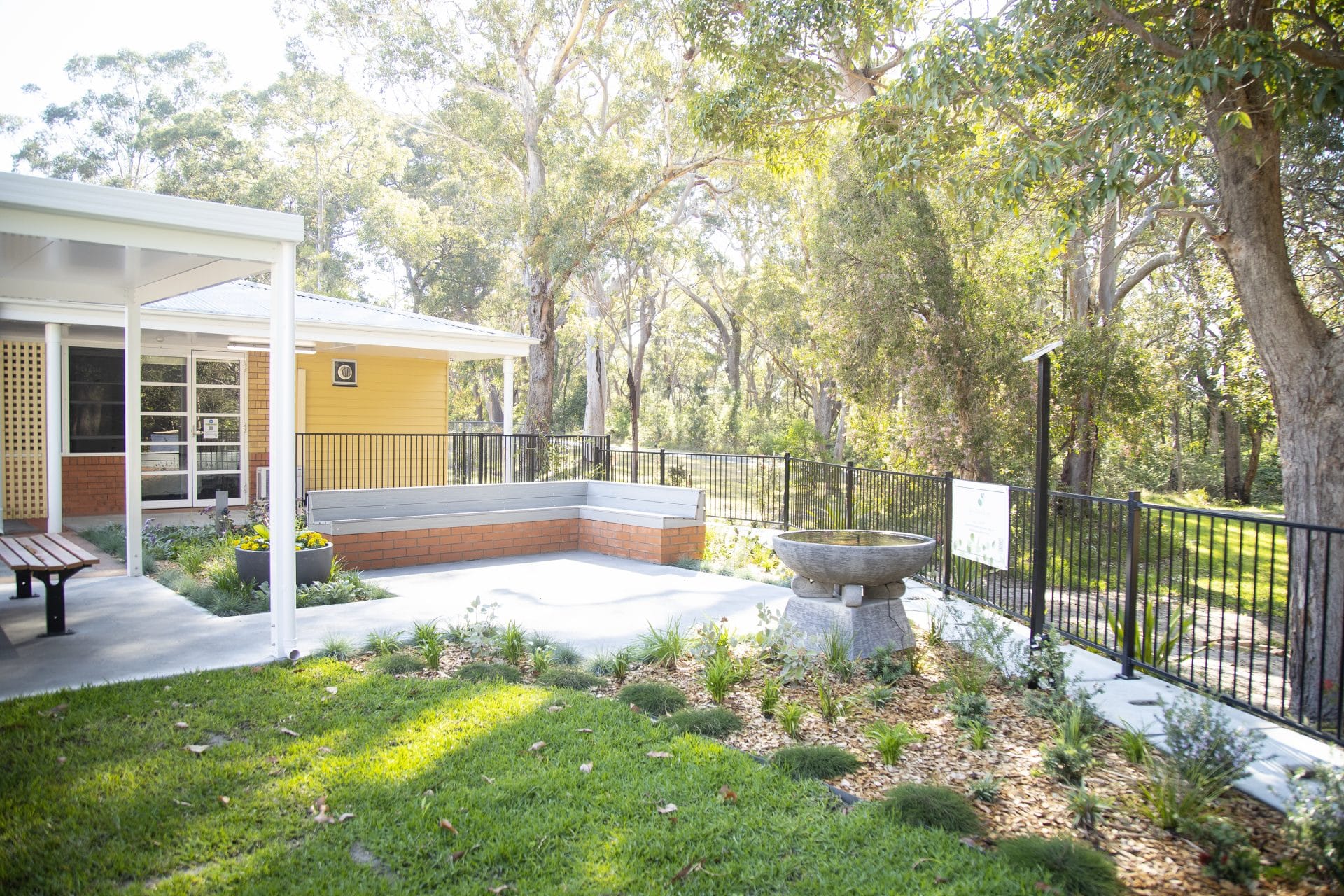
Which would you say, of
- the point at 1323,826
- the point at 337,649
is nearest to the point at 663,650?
the point at 337,649

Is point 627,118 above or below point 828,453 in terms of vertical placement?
above

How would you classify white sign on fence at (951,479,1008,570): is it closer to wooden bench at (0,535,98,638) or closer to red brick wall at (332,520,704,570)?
red brick wall at (332,520,704,570)

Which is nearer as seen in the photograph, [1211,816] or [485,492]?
[1211,816]

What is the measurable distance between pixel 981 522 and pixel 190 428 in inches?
526

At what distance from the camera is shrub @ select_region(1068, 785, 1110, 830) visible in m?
3.72

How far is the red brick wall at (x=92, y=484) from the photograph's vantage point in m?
13.6

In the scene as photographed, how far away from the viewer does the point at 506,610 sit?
8102mm

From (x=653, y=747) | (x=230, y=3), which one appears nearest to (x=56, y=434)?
(x=653, y=747)

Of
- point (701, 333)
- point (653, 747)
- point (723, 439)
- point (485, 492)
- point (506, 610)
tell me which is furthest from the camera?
point (701, 333)

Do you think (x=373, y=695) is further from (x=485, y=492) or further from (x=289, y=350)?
(x=485, y=492)

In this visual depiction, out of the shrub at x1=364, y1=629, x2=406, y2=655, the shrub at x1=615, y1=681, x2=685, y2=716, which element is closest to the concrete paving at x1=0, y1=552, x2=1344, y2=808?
the shrub at x1=364, y1=629, x2=406, y2=655

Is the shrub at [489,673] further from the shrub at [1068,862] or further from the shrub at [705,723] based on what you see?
the shrub at [1068,862]

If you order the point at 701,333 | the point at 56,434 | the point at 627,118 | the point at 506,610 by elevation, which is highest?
the point at 627,118

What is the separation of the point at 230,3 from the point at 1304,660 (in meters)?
35.7
